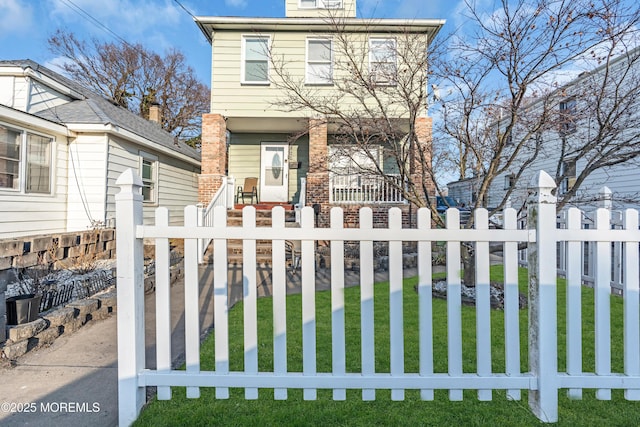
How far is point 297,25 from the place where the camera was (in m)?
9.48

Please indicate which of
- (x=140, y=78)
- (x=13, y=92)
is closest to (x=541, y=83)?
(x=13, y=92)

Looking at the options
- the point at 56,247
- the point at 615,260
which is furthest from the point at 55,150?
the point at 615,260

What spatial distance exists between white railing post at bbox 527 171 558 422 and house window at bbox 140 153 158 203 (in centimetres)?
981

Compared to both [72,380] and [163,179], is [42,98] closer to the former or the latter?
[163,179]

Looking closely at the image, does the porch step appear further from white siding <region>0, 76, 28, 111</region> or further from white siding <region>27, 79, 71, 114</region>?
white siding <region>0, 76, 28, 111</region>

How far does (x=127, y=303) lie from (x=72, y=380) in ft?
3.78

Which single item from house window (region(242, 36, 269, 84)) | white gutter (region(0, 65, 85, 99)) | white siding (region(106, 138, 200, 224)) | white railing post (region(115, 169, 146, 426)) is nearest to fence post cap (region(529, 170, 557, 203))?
white railing post (region(115, 169, 146, 426))

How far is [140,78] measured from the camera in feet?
→ 70.7

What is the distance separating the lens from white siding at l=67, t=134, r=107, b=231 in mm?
7645

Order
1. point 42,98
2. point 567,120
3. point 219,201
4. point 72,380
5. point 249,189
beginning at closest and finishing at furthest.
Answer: point 72,380
point 567,120
point 42,98
point 219,201
point 249,189

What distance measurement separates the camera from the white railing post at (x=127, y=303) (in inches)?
77.5

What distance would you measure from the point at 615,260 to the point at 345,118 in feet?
14.2

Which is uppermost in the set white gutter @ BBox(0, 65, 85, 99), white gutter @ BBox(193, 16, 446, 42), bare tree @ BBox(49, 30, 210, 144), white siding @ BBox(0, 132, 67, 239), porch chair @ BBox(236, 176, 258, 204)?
bare tree @ BBox(49, 30, 210, 144)

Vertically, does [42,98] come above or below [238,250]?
above
